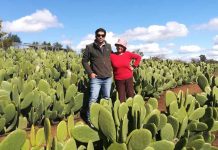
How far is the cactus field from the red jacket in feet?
2.08

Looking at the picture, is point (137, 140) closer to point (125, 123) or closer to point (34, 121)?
point (125, 123)

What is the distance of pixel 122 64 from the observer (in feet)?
21.7

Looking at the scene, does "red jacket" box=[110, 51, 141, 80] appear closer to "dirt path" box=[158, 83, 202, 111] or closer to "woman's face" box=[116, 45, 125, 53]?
"woman's face" box=[116, 45, 125, 53]

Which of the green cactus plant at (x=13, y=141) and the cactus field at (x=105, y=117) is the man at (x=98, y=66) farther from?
the green cactus plant at (x=13, y=141)

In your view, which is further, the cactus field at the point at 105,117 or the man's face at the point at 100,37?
the man's face at the point at 100,37

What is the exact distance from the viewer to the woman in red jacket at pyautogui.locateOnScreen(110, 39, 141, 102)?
6531mm

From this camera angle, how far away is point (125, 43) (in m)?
6.40

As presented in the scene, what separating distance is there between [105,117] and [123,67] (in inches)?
135

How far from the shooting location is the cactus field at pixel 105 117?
3025 millimetres

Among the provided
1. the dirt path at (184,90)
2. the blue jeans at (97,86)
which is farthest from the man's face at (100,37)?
the dirt path at (184,90)

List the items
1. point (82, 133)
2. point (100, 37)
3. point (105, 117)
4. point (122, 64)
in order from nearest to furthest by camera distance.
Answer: point (105, 117)
point (82, 133)
point (100, 37)
point (122, 64)

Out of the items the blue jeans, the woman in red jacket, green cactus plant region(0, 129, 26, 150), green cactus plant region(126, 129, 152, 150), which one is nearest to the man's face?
the woman in red jacket

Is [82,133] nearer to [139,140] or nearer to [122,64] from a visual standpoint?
[139,140]

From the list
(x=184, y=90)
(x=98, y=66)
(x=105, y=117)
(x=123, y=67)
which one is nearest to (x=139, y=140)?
(x=105, y=117)
